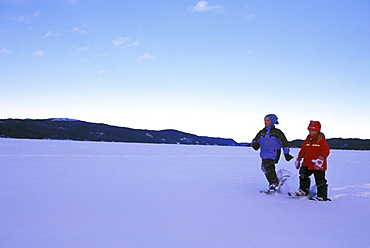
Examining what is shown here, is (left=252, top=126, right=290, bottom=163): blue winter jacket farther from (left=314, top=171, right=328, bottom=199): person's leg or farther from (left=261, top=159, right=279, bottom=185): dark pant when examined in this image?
(left=314, top=171, right=328, bottom=199): person's leg

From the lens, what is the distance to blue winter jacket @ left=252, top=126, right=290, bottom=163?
19.1ft

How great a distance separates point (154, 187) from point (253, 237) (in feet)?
11.2

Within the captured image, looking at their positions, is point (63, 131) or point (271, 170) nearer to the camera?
point (271, 170)

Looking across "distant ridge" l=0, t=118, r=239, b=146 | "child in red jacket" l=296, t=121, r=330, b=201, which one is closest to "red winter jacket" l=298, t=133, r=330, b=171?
"child in red jacket" l=296, t=121, r=330, b=201

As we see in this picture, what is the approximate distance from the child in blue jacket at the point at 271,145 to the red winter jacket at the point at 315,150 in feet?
1.33

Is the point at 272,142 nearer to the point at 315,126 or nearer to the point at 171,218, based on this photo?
the point at 315,126

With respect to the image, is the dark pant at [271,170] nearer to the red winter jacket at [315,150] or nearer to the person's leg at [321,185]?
the red winter jacket at [315,150]

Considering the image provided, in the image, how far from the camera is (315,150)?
5340mm

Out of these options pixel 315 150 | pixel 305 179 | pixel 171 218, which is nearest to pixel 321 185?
pixel 305 179

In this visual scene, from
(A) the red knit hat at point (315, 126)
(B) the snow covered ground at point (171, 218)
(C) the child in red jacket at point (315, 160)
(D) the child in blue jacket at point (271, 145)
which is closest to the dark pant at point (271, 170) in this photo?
(D) the child in blue jacket at point (271, 145)

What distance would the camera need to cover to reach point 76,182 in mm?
6453

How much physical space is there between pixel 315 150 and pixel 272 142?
32.1 inches

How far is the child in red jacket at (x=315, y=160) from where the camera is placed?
5.22 metres

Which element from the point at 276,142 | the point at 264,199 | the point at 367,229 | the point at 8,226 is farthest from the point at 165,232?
the point at 276,142
